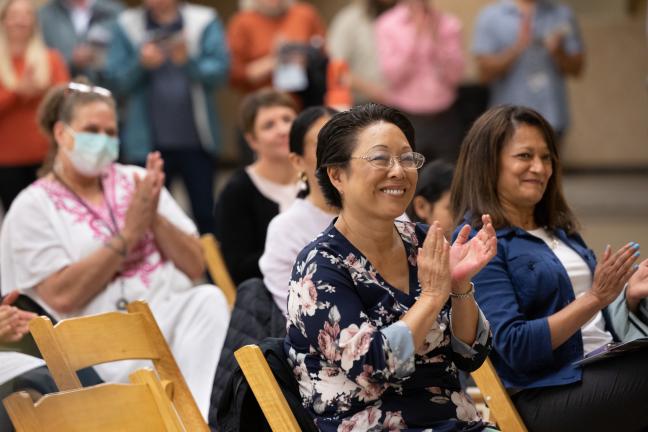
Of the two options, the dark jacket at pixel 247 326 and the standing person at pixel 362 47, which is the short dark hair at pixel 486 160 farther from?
the standing person at pixel 362 47

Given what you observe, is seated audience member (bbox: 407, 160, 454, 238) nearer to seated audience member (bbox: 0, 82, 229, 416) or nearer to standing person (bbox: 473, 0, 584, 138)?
seated audience member (bbox: 0, 82, 229, 416)

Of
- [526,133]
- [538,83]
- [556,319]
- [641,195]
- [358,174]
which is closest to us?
[358,174]

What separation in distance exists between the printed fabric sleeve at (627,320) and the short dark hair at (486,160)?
33cm

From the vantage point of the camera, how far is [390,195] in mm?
3166

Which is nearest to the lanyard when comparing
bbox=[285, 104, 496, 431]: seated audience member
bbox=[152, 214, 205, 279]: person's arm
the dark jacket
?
bbox=[152, 214, 205, 279]: person's arm

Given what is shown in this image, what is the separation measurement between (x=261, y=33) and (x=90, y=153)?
133 inches

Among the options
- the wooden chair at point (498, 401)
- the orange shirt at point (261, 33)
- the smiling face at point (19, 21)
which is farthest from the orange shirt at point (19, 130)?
the wooden chair at point (498, 401)

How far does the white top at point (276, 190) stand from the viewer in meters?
5.13

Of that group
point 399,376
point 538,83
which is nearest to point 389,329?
point 399,376

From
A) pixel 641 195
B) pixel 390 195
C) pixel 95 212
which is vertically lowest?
pixel 641 195

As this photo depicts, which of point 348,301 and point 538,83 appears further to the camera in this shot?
point 538,83

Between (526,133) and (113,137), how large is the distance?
1713 mm

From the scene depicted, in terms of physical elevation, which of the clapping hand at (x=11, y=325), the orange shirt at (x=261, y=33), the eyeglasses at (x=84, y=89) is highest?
the orange shirt at (x=261, y=33)

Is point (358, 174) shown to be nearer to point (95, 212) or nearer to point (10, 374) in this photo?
point (10, 374)
